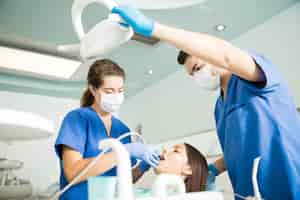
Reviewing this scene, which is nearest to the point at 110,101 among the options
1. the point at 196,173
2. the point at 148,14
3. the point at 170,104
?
the point at 196,173

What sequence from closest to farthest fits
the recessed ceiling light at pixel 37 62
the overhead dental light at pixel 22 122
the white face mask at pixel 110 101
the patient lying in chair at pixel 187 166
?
the overhead dental light at pixel 22 122 < the patient lying in chair at pixel 187 166 < the white face mask at pixel 110 101 < the recessed ceiling light at pixel 37 62

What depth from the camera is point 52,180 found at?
3.59 meters

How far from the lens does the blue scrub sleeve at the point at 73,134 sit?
119cm

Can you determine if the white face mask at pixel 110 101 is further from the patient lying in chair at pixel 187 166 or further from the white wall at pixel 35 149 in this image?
the white wall at pixel 35 149

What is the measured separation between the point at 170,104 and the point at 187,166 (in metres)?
1.87

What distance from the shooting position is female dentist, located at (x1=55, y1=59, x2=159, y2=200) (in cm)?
109

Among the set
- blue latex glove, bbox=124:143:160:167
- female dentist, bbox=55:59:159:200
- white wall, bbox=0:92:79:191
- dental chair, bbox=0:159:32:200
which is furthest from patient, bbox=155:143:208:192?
white wall, bbox=0:92:79:191

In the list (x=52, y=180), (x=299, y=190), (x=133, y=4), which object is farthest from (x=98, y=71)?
(x=52, y=180)

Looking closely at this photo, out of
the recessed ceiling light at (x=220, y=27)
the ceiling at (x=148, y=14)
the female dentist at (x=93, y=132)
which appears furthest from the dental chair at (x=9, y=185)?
the recessed ceiling light at (x=220, y=27)

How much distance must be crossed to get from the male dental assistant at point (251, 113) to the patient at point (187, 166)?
0.24m

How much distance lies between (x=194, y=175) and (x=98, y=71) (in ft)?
2.37

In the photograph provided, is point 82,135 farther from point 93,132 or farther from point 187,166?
point 187,166

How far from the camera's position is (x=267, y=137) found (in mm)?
939

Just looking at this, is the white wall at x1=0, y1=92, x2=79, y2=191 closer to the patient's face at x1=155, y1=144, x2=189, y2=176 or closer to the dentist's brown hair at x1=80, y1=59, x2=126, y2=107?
the dentist's brown hair at x1=80, y1=59, x2=126, y2=107
